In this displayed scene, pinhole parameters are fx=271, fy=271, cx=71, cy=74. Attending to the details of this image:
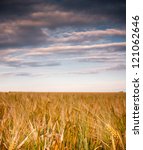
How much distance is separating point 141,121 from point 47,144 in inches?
32.6

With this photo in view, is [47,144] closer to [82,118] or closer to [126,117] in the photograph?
[82,118]

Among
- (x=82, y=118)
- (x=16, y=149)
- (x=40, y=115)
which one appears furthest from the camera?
(x=40, y=115)

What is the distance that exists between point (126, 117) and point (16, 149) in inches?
32.7

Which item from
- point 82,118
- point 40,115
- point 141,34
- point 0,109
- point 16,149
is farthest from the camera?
point 0,109

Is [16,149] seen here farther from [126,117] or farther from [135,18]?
[135,18]

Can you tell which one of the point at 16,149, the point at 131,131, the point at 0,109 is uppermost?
the point at 0,109

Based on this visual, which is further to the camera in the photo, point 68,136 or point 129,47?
point 129,47

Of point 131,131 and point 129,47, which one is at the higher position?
point 129,47

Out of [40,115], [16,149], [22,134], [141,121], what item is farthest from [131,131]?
[16,149]

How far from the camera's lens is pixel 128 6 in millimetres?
1873

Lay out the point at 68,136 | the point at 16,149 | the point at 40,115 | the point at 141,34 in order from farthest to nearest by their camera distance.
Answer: the point at 141,34, the point at 40,115, the point at 68,136, the point at 16,149

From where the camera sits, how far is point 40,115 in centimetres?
160

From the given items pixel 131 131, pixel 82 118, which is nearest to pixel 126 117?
pixel 131 131

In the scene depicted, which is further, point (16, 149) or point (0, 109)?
point (0, 109)
